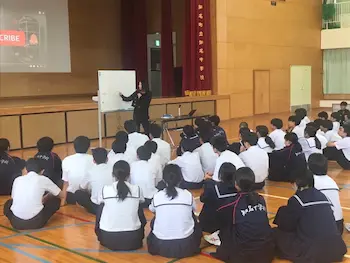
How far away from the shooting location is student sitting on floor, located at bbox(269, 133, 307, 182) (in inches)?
249

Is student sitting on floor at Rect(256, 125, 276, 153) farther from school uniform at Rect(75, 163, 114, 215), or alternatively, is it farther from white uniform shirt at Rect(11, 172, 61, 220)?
white uniform shirt at Rect(11, 172, 61, 220)

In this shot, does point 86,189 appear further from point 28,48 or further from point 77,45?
point 77,45

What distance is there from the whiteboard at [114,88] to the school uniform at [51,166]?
3.47 m

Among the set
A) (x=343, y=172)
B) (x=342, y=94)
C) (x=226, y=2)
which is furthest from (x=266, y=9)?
(x=343, y=172)

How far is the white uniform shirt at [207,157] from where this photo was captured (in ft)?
20.3

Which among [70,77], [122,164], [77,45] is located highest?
[77,45]

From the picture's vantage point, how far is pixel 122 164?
12.8ft

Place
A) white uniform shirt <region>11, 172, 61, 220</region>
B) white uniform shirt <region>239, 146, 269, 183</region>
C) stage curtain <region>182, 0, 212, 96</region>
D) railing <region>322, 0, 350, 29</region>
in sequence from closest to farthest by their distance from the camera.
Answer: white uniform shirt <region>11, 172, 61, 220</region>, white uniform shirt <region>239, 146, 269, 183</region>, stage curtain <region>182, 0, 212, 96</region>, railing <region>322, 0, 350, 29</region>

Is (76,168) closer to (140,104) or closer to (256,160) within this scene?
(256,160)

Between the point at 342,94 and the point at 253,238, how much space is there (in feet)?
57.3

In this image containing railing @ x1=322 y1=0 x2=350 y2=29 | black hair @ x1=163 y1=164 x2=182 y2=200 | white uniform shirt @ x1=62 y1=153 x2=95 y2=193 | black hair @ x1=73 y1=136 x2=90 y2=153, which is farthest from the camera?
railing @ x1=322 y1=0 x2=350 y2=29

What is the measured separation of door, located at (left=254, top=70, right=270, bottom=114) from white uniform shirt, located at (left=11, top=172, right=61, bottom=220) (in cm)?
1259

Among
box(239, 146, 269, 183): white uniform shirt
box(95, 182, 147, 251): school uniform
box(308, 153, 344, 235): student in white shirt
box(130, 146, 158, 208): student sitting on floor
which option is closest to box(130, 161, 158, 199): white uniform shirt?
box(130, 146, 158, 208): student sitting on floor

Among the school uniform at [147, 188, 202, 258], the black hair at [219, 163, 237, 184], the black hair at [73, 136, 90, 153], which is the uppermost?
the black hair at [73, 136, 90, 153]
